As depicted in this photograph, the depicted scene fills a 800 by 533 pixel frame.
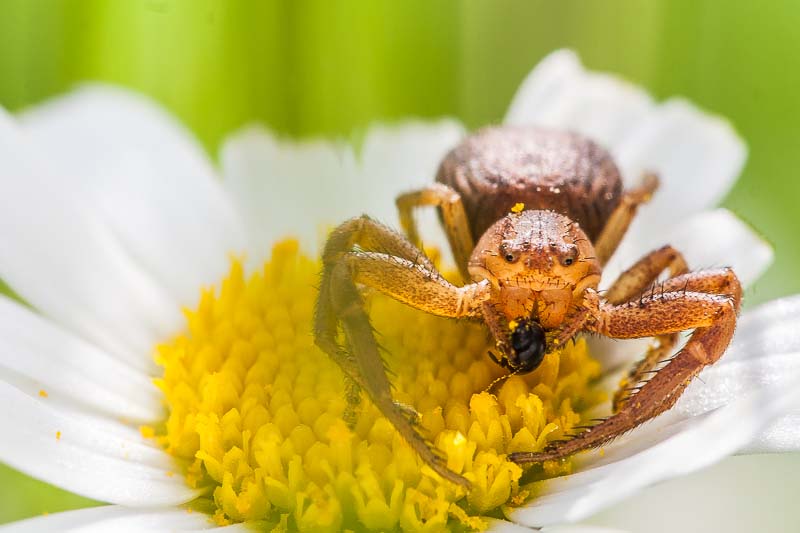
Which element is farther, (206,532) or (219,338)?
(219,338)

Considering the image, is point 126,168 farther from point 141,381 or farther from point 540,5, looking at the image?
point 540,5

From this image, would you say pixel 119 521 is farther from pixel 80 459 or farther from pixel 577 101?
pixel 577 101

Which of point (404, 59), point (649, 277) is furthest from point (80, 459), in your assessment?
point (404, 59)

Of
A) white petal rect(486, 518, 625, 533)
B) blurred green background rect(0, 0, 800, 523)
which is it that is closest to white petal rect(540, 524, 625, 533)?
white petal rect(486, 518, 625, 533)

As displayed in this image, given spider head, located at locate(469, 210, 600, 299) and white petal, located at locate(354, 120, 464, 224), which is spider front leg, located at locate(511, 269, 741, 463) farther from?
white petal, located at locate(354, 120, 464, 224)

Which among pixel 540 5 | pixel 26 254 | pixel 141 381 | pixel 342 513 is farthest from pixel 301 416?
pixel 540 5

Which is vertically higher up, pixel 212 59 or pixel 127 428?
pixel 212 59
